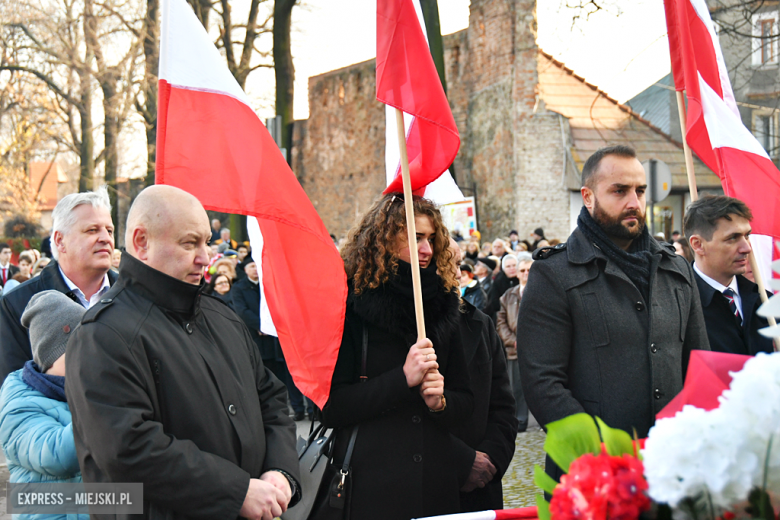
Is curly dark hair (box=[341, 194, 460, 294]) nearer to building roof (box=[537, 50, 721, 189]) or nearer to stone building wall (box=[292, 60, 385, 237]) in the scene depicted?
building roof (box=[537, 50, 721, 189])

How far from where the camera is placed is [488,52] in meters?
18.9

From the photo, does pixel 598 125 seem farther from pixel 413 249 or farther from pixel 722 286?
pixel 413 249

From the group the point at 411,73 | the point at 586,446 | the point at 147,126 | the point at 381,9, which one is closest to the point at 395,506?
the point at 586,446

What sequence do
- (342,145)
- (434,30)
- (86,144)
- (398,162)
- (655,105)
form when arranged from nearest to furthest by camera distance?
(398,162), (434,30), (86,144), (342,145), (655,105)

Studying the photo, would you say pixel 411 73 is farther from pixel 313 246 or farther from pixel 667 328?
pixel 667 328

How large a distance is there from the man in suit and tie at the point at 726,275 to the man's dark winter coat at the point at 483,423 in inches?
42.4

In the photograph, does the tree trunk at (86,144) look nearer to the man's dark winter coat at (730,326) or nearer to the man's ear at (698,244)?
the man's ear at (698,244)

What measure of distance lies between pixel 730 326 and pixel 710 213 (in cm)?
56

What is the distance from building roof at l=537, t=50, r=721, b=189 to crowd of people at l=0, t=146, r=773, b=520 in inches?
551

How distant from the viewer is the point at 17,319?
3242mm

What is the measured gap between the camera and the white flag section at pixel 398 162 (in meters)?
3.80

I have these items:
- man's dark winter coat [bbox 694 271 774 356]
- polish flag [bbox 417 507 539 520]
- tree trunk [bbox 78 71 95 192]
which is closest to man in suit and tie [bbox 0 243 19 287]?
tree trunk [bbox 78 71 95 192]

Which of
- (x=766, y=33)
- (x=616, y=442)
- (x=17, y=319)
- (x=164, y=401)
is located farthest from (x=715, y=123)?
(x=766, y=33)

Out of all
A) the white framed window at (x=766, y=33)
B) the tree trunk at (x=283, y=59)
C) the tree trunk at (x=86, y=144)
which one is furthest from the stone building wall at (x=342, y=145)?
the white framed window at (x=766, y=33)
